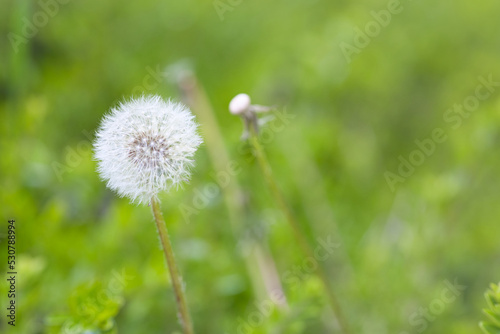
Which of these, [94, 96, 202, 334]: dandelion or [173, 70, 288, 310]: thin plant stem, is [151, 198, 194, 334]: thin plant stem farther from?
[173, 70, 288, 310]: thin plant stem

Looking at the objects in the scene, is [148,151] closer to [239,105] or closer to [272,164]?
[239,105]

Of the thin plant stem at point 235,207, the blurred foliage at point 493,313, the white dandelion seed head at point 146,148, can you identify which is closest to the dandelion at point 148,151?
the white dandelion seed head at point 146,148

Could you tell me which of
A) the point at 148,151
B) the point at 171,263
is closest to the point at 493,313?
the point at 171,263

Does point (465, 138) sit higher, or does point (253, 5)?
point (253, 5)

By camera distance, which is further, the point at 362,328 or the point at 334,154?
the point at 334,154

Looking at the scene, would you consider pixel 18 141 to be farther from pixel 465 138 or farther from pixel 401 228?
pixel 465 138

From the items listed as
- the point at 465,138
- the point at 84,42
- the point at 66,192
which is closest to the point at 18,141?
the point at 66,192
